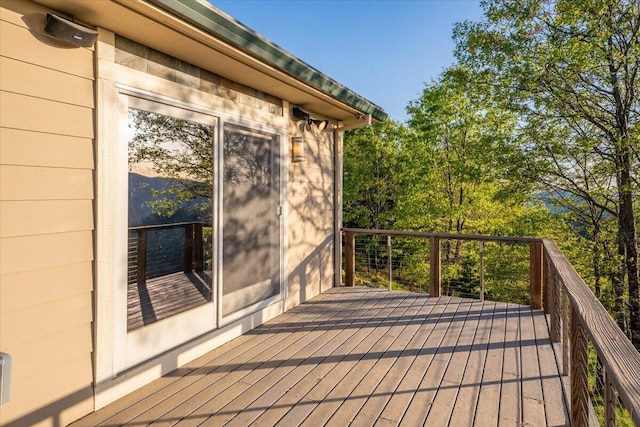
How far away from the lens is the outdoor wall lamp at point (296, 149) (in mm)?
4195

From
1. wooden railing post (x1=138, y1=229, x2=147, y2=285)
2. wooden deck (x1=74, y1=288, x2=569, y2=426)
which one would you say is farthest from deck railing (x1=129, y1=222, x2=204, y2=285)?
wooden deck (x1=74, y1=288, x2=569, y2=426)

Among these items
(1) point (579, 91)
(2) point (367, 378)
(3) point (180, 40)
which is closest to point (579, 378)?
(2) point (367, 378)

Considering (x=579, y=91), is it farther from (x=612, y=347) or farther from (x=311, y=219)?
(x=612, y=347)

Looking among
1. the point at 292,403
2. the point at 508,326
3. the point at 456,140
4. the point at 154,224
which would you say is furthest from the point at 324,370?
the point at 456,140

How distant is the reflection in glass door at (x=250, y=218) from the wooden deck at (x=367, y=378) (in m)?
0.43

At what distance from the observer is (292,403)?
233cm

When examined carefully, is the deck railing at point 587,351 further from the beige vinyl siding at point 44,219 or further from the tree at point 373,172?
the tree at point 373,172

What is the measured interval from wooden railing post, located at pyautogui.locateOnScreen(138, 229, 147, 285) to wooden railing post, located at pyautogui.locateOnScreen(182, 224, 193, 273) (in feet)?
1.10

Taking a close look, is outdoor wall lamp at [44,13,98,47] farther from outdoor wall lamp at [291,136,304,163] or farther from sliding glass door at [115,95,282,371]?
outdoor wall lamp at [291,136,304,163]

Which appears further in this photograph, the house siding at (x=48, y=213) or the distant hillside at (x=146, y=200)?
the distant hillside at (x=146, y=200)

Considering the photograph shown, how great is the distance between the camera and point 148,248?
259 cm

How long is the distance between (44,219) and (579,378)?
9.63 ft

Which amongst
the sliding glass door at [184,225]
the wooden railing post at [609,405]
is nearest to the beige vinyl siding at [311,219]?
the sliding glass door at [184,225]

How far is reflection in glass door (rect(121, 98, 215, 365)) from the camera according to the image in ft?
8.23
